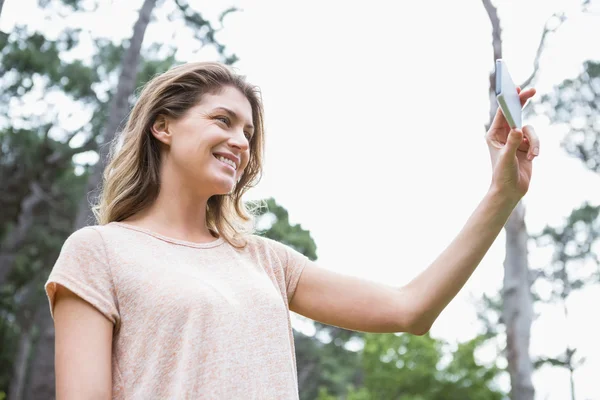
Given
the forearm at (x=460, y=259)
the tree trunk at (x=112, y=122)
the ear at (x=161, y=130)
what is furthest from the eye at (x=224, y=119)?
the tree trunk at (x=112, y=122)

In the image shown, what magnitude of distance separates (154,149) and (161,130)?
0.05 m

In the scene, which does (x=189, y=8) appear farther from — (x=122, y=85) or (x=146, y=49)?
(x=146, y=49)

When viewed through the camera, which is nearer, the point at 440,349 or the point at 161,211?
the point at 161,211

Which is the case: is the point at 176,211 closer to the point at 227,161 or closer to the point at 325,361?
the point at 227,161

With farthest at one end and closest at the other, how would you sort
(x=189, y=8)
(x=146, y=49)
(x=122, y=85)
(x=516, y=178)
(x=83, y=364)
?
(x=146, y=49) < (x=189, y=8) < (x=122, y=85) < (x=516, y=178) < (x=83, y=364)

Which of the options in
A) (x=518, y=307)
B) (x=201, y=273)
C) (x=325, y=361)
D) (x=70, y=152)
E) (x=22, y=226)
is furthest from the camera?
(x=325, y=361)

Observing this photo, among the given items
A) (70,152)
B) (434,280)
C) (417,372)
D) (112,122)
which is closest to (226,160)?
(434,280)

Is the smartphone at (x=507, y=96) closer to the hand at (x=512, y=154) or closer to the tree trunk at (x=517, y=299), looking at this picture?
the hand at (x=512, y=154)

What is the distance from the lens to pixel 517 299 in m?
7.42

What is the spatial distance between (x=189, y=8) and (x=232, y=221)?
8732mm

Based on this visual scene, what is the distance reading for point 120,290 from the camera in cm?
158

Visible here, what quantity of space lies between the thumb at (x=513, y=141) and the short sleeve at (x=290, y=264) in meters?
0.56

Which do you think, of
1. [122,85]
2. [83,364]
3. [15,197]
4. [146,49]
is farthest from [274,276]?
[15,197]

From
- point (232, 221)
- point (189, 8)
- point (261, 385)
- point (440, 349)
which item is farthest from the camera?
point (440, 349)
